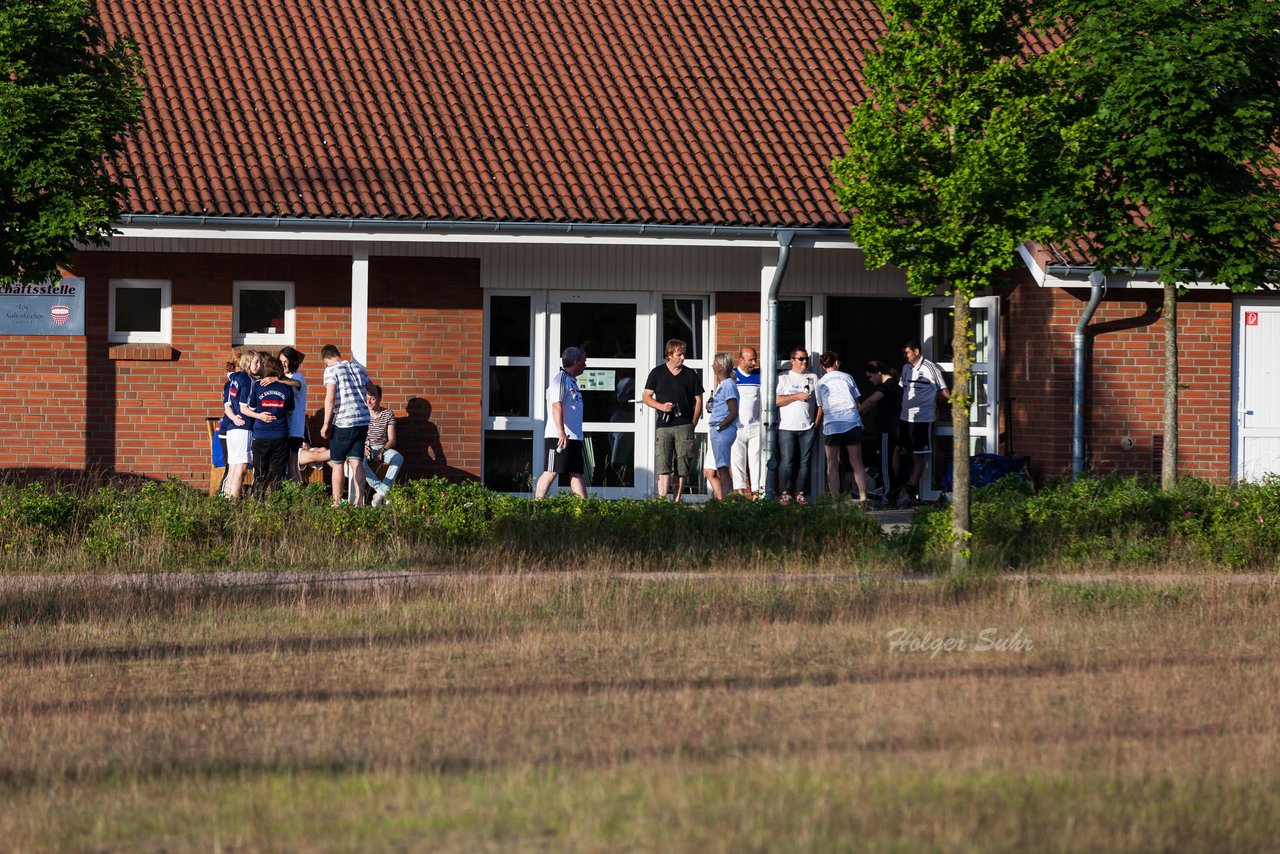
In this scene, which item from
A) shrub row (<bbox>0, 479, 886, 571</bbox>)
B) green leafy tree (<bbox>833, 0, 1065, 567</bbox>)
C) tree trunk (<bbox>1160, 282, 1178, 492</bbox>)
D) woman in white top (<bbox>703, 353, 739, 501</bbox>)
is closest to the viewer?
green leafy tree (<bbox>833, 0, 1065, 567</bbox>)

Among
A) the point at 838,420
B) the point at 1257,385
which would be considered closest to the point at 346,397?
the point at 838,420

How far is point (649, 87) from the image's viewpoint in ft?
58.2

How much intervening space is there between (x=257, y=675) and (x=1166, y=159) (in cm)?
827

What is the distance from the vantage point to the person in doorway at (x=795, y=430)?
52.7ft

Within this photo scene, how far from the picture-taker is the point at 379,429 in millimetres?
15875

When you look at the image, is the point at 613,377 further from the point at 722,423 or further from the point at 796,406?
the point at 796,406

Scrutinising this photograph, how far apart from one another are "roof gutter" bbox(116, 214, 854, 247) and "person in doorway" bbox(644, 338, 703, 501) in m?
1.12

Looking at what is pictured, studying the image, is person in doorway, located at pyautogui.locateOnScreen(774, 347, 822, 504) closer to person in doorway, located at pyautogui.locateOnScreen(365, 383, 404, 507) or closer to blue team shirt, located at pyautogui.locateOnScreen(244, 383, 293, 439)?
person in doorway, located at pyautogui.locateOnScreen(365, 383, 404, 507)

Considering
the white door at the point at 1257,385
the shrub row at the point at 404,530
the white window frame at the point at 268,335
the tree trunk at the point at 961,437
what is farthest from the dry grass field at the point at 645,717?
the white door at the point at 1257,385

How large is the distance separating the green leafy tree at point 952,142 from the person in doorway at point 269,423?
592cm

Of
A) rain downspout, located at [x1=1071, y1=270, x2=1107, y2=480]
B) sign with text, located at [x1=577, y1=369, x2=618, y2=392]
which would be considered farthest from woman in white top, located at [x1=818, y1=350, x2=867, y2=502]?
sign with text, located at [x1=577, y1=369, x2=618, y2=392]

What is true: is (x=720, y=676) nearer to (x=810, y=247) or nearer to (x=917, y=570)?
(x=917, y=570)

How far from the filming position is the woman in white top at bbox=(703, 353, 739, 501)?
51.5 ft

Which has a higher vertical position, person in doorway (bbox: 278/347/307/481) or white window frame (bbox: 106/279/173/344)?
white window frame (bbox: 106/279/173/344)
